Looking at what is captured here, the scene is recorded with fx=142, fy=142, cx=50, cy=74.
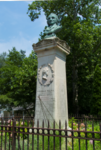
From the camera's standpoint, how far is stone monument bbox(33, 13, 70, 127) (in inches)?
193

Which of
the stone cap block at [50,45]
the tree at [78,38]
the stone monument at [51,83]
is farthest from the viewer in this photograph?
the tree at [78,38]

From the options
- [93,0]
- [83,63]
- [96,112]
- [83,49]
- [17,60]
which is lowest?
[96,112]

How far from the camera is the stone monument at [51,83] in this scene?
4.90 meters

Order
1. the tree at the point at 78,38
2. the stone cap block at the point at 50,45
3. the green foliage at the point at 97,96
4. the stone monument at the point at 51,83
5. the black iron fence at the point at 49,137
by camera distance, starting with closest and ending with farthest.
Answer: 1. the black iron fence at the point at 49,137
2. the stone monument at the point at 51,83
3. the stone cap block at the point at 50,45
4. the green foliage at the point at 97,96
5. the tree at the point at 78,38

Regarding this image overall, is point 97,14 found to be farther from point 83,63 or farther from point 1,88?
point 1,88

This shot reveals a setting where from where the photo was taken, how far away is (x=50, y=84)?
16.7 feet

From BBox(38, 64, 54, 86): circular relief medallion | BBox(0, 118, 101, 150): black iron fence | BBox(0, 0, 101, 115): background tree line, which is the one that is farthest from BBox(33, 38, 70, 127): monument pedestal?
BBox(0, 0, 101, 115): background tree line

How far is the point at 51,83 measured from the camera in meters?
5.07

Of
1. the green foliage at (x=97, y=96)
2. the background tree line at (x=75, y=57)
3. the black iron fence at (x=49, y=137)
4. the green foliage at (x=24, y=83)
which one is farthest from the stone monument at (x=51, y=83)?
the green foliage at (x=24, y=83)

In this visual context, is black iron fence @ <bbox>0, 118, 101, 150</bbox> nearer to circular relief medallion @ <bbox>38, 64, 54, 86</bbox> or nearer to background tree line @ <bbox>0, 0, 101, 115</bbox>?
circular relief medallion @ <bbox>38, 64, 54, 86</bbox>

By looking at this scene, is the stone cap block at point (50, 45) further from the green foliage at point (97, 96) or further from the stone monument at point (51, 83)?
the green foliage at point (97, 96)

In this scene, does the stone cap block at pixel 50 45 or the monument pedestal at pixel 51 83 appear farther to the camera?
the stone cap block at pixel 50 45

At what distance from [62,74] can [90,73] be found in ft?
22.0

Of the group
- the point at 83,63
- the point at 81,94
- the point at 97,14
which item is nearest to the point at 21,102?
the point at 81,94
